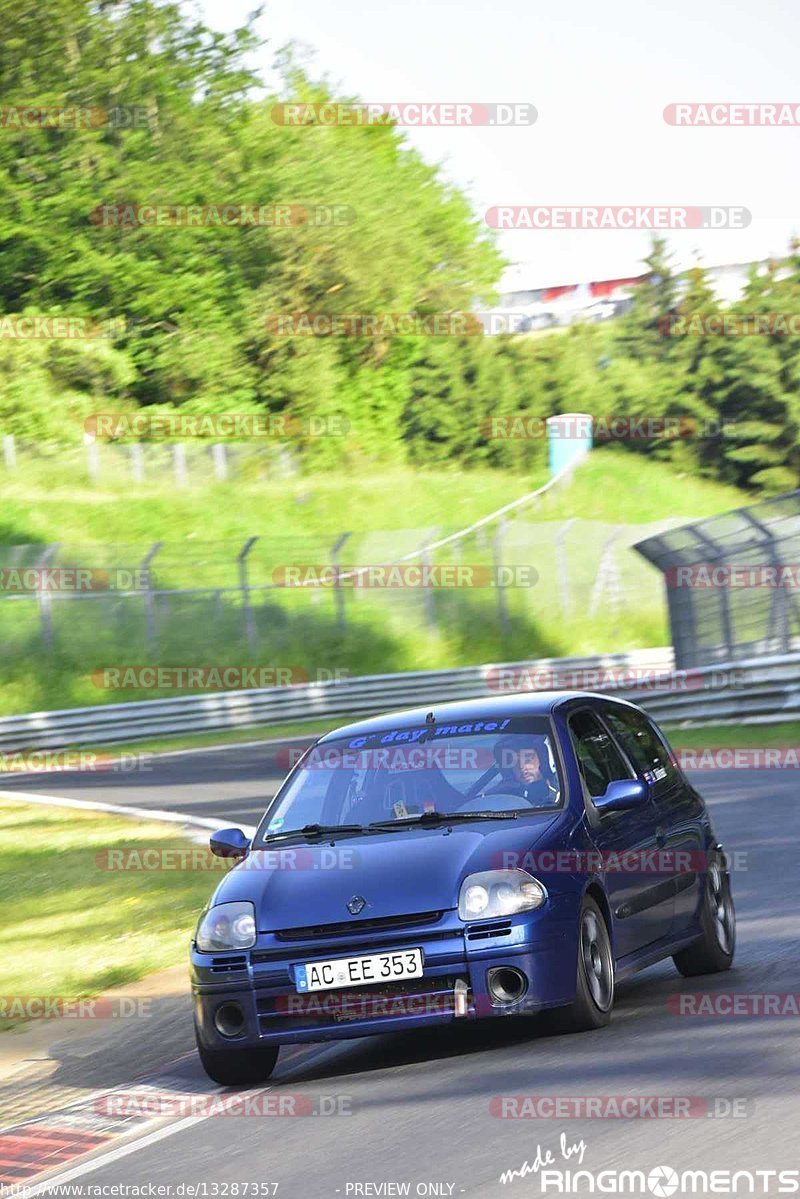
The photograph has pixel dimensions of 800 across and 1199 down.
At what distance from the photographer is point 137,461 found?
161ft

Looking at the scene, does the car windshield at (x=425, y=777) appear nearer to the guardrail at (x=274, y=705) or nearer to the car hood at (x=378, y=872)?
the car hood at (x=378, y=872)

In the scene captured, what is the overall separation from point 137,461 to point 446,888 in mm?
42650

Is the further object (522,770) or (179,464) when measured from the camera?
(179,464)

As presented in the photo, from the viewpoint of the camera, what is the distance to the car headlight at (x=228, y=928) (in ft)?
24.7

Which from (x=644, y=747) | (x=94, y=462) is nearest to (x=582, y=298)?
(x=94, y=462)

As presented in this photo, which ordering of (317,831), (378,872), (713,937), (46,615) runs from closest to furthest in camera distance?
(378,872)
(317,831)
(713,937)
(46,615)

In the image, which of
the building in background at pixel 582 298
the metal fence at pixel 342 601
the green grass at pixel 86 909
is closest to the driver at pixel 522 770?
the green grass at pixel 86 909

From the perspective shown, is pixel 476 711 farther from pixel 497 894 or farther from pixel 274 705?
pixel 274 705

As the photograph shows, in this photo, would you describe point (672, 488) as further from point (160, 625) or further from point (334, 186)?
point (160, 625)

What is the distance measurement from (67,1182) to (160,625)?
30075 mm

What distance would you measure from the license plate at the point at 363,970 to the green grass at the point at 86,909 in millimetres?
3428

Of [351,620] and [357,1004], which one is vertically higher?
[357,1004]

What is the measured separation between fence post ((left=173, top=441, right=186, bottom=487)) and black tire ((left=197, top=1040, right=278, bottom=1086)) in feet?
138

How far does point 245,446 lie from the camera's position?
50094mm
